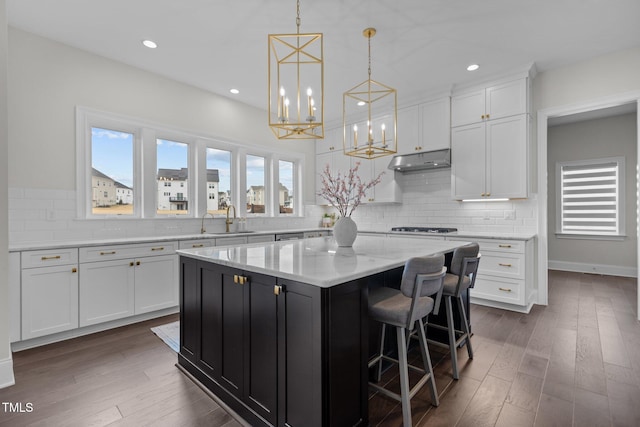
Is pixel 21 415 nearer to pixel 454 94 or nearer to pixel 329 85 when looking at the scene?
pixel 329 85

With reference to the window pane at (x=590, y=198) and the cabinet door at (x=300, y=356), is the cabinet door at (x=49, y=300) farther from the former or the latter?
the window pane at (x=590, y=198)

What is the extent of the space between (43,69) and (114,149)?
971 millimetres

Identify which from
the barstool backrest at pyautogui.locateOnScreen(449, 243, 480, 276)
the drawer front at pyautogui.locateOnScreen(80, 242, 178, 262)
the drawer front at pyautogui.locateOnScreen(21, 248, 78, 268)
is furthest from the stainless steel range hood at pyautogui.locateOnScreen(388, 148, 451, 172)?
the drawer front at pyautogui.locateOnScreen(21, 248, 78, 268)

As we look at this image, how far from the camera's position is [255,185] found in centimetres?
530

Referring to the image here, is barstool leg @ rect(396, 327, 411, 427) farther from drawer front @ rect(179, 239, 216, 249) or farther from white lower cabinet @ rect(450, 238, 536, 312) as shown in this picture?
drawer front @ rect(179, 239, 216, 249)

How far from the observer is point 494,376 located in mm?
2205

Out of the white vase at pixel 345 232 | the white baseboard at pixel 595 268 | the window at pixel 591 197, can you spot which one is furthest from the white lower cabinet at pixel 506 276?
the window at pixel 591 197

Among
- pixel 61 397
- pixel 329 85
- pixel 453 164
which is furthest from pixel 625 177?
pixel 61 397

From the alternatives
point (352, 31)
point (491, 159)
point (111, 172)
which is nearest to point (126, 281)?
point (111, 172)

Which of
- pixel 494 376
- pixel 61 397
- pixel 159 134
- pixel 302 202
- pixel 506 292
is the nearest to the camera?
pixel 61 397

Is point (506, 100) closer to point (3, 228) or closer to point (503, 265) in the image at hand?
point (503, 265)

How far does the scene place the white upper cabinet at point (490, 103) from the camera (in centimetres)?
380

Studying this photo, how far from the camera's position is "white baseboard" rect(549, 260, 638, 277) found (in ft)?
17.5

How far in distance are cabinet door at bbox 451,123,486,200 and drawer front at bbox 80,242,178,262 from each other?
3849 millimetres
